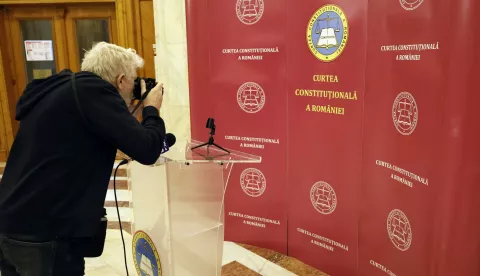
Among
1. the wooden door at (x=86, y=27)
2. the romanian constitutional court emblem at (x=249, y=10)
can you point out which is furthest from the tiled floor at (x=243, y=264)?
the wooden door at (x=86, y=27)

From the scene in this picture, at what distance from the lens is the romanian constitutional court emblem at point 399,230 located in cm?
196

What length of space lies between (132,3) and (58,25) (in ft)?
3.31

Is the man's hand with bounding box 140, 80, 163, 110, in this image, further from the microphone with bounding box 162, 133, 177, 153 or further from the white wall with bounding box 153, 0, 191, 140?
the white wall with bounding box 153, 0, 191, 140

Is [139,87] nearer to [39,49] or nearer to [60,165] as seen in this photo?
[60,165]

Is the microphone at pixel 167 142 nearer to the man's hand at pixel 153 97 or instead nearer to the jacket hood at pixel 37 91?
the man's hand at pixel 153 97

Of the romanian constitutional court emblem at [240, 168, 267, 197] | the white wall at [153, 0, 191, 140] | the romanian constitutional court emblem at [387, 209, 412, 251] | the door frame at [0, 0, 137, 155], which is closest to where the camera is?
the romanian constitutional court emblem at [387, 209, 412, 251]

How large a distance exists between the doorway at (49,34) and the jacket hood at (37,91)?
371cm

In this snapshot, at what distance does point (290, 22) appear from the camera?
98.3 inches

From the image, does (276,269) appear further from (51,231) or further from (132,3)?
(132,3)

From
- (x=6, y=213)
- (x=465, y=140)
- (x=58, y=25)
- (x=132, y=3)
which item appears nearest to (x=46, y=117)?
(x=6, y=213)

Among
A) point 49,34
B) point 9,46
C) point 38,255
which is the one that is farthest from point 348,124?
point 9,46

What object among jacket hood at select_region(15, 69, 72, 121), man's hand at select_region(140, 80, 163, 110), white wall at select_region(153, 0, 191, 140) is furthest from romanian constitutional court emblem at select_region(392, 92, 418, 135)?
white wall at select_region(153, 0, 191, 140)

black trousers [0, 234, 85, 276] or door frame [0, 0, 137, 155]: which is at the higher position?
door frame [0, 0, 137, 155]

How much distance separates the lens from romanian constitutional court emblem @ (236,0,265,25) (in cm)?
262
